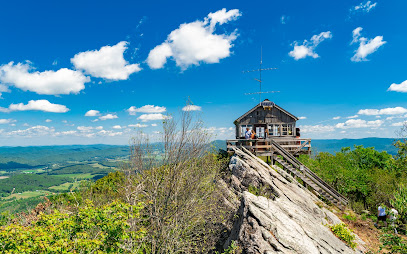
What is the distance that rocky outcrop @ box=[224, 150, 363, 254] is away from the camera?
959 cm

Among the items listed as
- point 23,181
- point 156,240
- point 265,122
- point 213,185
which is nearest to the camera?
point 156,240

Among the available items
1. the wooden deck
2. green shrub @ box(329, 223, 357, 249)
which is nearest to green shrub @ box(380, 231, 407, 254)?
green shrub @ box(329, 223, 357, 249)

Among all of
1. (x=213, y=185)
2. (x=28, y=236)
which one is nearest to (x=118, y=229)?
(x=28, y=236)

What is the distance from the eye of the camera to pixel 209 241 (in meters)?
12.8

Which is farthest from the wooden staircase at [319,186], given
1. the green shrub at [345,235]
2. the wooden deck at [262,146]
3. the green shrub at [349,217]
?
the green shrub at [345,235]

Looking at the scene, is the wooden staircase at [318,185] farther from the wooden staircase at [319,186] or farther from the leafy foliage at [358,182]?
the leafy foliage at [358,182]

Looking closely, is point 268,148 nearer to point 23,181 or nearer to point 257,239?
point 257,239

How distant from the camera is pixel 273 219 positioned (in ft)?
35.8

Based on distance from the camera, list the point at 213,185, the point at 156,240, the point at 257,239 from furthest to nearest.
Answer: the point at 213,185 < the point at 156,240 < the point at 257,239

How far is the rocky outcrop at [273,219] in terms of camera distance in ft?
31.5

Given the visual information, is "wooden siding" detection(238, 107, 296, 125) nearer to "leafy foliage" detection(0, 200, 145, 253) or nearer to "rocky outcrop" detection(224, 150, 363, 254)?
"rocky outcrop" detection(224, 150, 363, 254)

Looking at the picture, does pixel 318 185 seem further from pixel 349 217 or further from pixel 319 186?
pixel 349 217

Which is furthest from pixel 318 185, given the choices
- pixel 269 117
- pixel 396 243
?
pixel 396 243

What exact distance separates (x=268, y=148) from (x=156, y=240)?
14.1 meters
